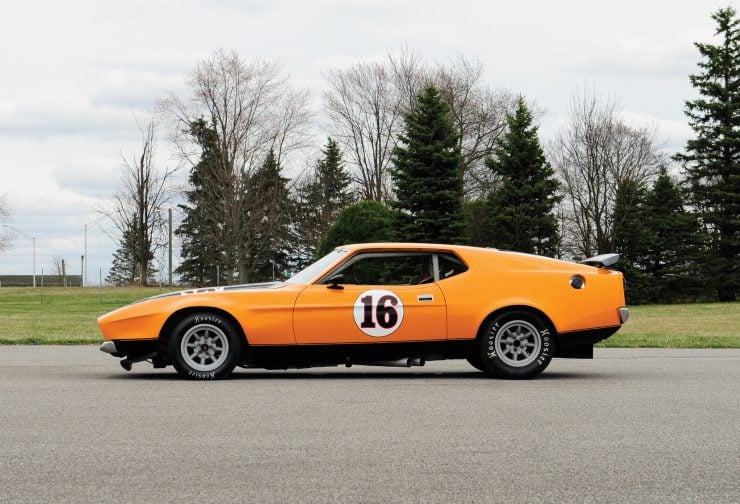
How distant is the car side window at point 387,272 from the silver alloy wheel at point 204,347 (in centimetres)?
140

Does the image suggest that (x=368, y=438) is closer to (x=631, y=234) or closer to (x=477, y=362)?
(x=477, y=362)

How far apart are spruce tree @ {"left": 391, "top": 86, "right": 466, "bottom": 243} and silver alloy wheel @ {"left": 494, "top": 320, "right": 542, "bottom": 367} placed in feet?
106

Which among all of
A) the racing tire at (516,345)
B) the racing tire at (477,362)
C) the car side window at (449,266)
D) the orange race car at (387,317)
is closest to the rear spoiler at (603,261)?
the orange race car at (387,317)

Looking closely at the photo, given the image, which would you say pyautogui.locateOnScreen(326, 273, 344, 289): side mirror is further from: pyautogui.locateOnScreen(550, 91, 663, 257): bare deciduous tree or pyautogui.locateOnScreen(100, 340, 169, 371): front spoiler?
pyautogui.locateOnScreen(550, 91, 663, 257): bare deciduous tree

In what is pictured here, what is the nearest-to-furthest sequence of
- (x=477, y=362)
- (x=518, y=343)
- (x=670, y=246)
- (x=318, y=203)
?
(x=518, y=343) < (x=477, y=362) < (x=670, y=246) < (x=318, y=203)

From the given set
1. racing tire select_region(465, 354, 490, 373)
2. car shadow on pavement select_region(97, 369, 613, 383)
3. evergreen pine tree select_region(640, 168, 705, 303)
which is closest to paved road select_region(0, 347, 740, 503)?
car shadow on pavement select_region(97, 369, 613, 383)

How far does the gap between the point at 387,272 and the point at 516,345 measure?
157 cm

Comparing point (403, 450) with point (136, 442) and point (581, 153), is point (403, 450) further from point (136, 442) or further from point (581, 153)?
point (581, 153)

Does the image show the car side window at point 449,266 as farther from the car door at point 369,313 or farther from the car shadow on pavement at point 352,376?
the car shadow on pavement at point 352,376

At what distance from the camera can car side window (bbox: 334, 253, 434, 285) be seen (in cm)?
1066

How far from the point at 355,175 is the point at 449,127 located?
1814 cm

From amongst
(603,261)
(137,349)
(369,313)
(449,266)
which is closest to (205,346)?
(137,349)

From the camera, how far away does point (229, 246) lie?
56531 mm

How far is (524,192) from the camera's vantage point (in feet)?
154
